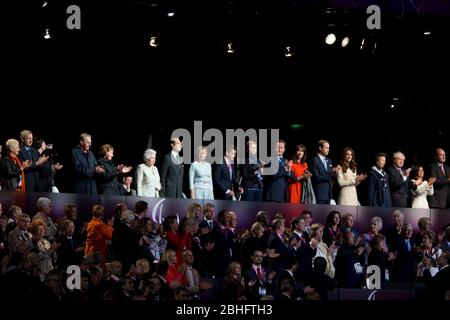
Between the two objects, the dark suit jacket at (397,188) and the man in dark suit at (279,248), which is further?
the dark suit jacket at (397,188)

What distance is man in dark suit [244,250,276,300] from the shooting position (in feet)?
44.3

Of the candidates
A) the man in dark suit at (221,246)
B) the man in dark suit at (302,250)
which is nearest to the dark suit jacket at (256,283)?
the man in dark suit at (221,246)

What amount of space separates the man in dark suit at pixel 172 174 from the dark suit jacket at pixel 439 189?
4.08 metres

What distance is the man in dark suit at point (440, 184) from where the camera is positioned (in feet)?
55.0

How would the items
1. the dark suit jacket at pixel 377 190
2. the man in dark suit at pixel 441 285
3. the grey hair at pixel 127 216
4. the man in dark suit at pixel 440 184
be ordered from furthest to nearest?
1. the man in dark suit at pixel 440 184
2. the dark suit jacket at pixel 377 190
3. the grey hair at pixel 127 216
4. the man in dark suit at pixel 441 285

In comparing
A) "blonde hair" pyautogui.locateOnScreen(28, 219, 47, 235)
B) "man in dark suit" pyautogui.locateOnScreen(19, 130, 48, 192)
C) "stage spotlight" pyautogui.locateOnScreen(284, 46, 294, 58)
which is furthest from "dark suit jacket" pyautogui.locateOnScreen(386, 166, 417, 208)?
"blonde hair" pyautogui.locateOnScreen(28, 219, 47, 235)

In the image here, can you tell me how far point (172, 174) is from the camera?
1530 cm

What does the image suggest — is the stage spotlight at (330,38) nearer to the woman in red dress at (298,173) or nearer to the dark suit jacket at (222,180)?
the woman in red dress at (298,173)

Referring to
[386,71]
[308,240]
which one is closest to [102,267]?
[308,240]

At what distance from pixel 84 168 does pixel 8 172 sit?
3.46 feet

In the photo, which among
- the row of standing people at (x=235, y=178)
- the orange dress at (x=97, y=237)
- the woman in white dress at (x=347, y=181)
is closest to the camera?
the orange dress at (x=97, y=237)

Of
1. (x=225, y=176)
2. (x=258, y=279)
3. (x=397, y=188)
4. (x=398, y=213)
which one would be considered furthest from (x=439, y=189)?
(x=258, y=279)

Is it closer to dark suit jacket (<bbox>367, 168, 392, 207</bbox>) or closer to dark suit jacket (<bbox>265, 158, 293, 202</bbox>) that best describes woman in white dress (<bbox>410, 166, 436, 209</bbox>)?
dark suit jacket (<bbox>367, 168, 392, 207</bbox>)
